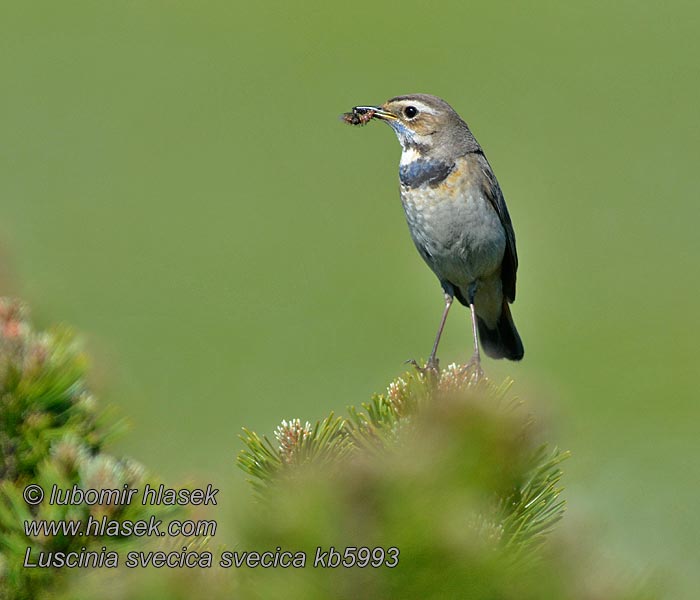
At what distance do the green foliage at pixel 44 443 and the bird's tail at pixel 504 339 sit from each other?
3778 mm

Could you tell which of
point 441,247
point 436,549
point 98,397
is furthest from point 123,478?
point 441,247

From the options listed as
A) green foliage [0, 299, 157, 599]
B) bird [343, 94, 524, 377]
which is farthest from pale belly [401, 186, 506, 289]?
green foliage [0, 299, 157, 599]

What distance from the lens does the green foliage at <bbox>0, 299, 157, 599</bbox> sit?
1.81m

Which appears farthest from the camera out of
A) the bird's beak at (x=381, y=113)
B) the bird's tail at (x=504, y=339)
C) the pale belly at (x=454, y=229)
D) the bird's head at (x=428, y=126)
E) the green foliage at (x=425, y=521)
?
the bird's tail at (x=504, y=339)

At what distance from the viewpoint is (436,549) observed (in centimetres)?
144

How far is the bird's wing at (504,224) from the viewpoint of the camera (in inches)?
205

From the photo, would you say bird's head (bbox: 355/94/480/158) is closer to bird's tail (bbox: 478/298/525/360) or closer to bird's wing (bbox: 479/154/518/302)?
Answer: bird's wing (bbox: 479/154/518/302)

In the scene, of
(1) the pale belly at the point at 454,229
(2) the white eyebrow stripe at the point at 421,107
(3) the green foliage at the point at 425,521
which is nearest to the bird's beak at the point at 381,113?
(2) the white eyebrow stripe at the point at 421,107

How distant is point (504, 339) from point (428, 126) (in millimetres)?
1272

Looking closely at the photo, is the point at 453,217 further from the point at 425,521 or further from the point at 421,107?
the point at 425,521

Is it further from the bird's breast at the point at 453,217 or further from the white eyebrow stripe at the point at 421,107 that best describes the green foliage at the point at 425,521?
the white eyebrow stripe at the point at 421,107

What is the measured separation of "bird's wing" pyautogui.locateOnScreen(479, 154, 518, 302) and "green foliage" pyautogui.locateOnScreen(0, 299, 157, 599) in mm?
3326

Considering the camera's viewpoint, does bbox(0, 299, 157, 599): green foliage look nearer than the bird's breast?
Yes

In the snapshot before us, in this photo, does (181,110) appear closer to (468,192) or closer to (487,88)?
(487,88)
